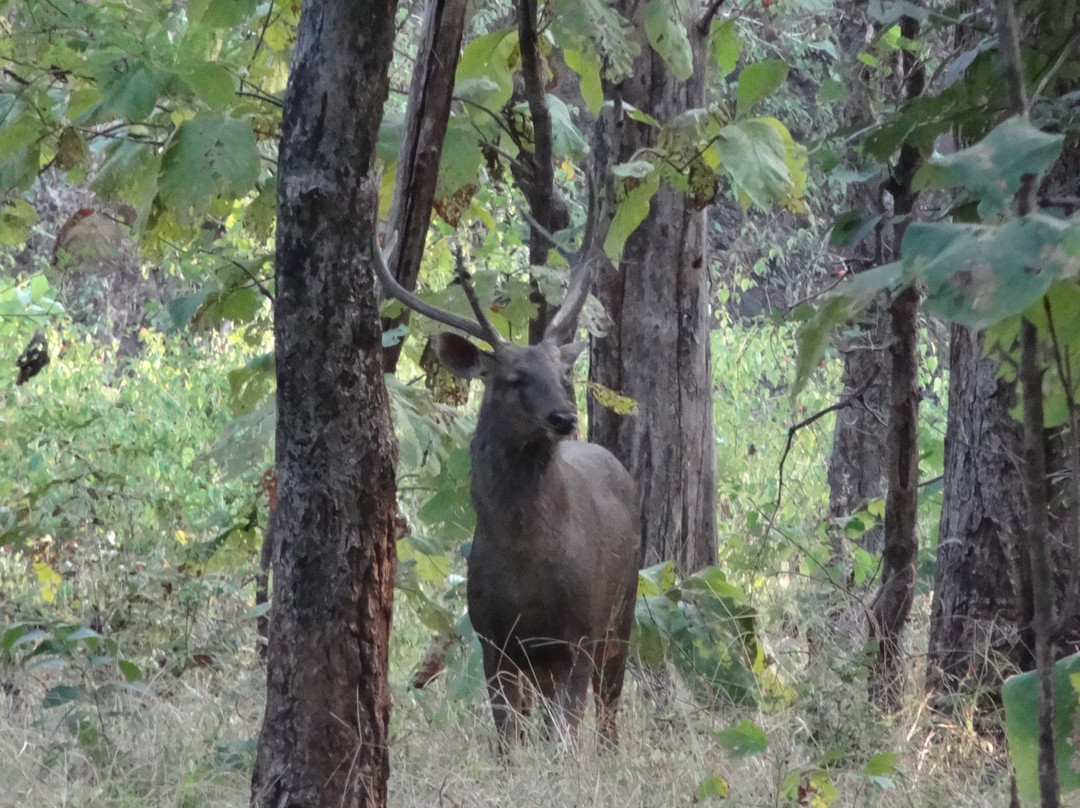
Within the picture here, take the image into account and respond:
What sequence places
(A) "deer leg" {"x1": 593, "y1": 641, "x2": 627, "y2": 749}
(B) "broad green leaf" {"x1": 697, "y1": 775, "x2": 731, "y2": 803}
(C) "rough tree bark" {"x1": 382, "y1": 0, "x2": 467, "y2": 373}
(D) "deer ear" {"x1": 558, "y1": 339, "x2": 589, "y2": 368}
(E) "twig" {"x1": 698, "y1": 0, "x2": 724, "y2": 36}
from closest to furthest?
(B) "broad green leaf" {"x1": 697, "y1": 775, "x2": 731, "y2": 803}, (C) "rough tree bark" {"x1": 382, "y1": 0, "x2": 467, "y2": 373}, (A) "deer leg" {"x1": 593, "y1": 641, "x2": 627, "y2": 749}, (D) "deer ear" {"x1": 558, "y1": 339, "x2": 589, "y2": 368}, (E) "twig" {"x1": 698, "y1": 0, "x2": 724, "y2": 36}

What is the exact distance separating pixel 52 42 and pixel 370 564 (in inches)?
79.9

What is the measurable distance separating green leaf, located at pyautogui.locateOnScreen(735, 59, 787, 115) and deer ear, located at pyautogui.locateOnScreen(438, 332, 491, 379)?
62.4 inches

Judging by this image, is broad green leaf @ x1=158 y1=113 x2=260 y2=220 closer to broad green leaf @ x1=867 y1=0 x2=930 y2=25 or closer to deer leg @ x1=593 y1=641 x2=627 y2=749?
broad green leaf @ x1=867 y1=0 x2=930 y2=25

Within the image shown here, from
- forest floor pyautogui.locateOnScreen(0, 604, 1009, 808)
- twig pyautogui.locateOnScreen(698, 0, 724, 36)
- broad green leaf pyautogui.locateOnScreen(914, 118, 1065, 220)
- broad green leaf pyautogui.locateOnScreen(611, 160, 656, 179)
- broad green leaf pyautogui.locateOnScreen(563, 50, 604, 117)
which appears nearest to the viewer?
broad green leaf pyautogui.locateOnScreen(914, 118, 1065, 220)

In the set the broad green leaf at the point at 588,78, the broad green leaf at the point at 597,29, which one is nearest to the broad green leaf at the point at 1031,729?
the broad green leaf at the point at 597,29

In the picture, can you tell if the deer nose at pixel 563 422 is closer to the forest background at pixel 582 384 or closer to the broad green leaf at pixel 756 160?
the forest background at pixel 582 384

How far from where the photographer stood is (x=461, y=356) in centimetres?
520

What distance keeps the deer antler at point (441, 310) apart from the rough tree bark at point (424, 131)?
129 mm

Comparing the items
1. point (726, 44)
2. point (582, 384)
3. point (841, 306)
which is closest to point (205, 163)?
point (582, 384)

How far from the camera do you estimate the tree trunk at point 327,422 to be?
10.0 feet

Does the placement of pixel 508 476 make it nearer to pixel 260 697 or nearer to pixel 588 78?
pixel 260 697

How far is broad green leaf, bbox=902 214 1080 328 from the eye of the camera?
1.42 meters

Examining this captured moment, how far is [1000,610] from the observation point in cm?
446

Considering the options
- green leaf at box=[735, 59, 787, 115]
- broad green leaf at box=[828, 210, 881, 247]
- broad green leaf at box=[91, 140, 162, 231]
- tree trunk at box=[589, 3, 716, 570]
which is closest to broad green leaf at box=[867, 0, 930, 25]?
broad green leaf at box=[828, 210, 881, 247]
